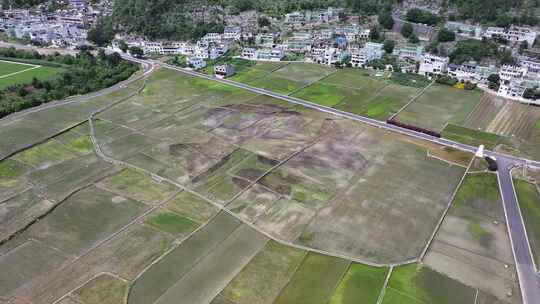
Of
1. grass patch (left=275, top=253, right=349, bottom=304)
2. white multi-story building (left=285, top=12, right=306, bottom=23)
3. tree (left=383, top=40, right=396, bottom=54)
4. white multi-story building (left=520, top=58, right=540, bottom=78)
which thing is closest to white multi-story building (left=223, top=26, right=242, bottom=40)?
white multi-story building (left=285, top=12, right=306, bottom=23)

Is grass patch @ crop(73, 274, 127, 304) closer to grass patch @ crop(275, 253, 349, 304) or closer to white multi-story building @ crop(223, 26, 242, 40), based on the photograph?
grass patch @ crop(275, 253, 349, 304)

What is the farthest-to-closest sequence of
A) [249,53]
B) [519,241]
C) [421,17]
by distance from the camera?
[421,17] < [249,53] < [519,241]

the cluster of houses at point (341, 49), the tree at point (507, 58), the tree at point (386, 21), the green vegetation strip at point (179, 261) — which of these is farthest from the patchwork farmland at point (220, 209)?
the tree at point (386, 21)

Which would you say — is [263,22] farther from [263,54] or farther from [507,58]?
[507,58]

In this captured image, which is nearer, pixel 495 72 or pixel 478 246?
pixel 478 246

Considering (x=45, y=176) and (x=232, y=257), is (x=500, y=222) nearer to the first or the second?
(x=232, y=257)

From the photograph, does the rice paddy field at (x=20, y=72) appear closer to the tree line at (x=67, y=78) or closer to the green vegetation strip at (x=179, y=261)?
the tree line at (x=67, y=78)

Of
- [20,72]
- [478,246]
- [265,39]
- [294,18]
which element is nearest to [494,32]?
[294,18]
